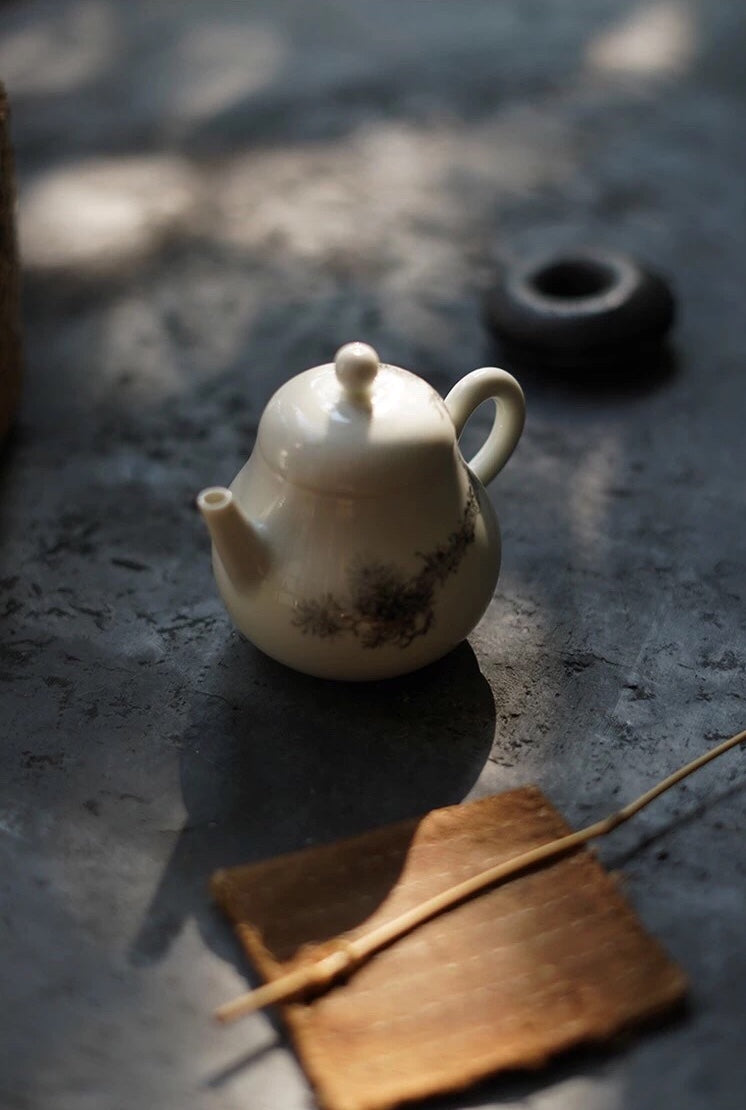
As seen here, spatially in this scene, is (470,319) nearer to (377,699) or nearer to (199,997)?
(377,699)

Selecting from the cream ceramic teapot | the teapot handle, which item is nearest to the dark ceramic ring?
the teapot handle

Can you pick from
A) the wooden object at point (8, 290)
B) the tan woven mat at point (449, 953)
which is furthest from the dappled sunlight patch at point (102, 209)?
the tan woven mat at point (449, 953)

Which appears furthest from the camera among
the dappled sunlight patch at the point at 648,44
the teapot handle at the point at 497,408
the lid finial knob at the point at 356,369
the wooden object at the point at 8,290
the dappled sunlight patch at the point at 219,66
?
the dappled sunlight patch at the point at 648,44

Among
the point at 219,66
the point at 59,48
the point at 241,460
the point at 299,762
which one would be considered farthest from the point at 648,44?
the point at 299,762

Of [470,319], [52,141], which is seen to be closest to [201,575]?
[470,319]

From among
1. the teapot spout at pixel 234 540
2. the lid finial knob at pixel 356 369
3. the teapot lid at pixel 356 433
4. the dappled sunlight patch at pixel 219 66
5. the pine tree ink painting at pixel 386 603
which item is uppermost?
the lid finial knob at pixel 356 369

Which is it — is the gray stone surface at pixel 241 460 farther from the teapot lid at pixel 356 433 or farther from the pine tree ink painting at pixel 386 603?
the teapot lid at pixel 356 433

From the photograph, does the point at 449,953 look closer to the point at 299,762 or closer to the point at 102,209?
the point at 299,762

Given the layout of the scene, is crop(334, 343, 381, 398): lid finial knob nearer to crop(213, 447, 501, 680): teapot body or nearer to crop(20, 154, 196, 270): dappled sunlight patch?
crop(213, 447, 501, 680): teapot body
